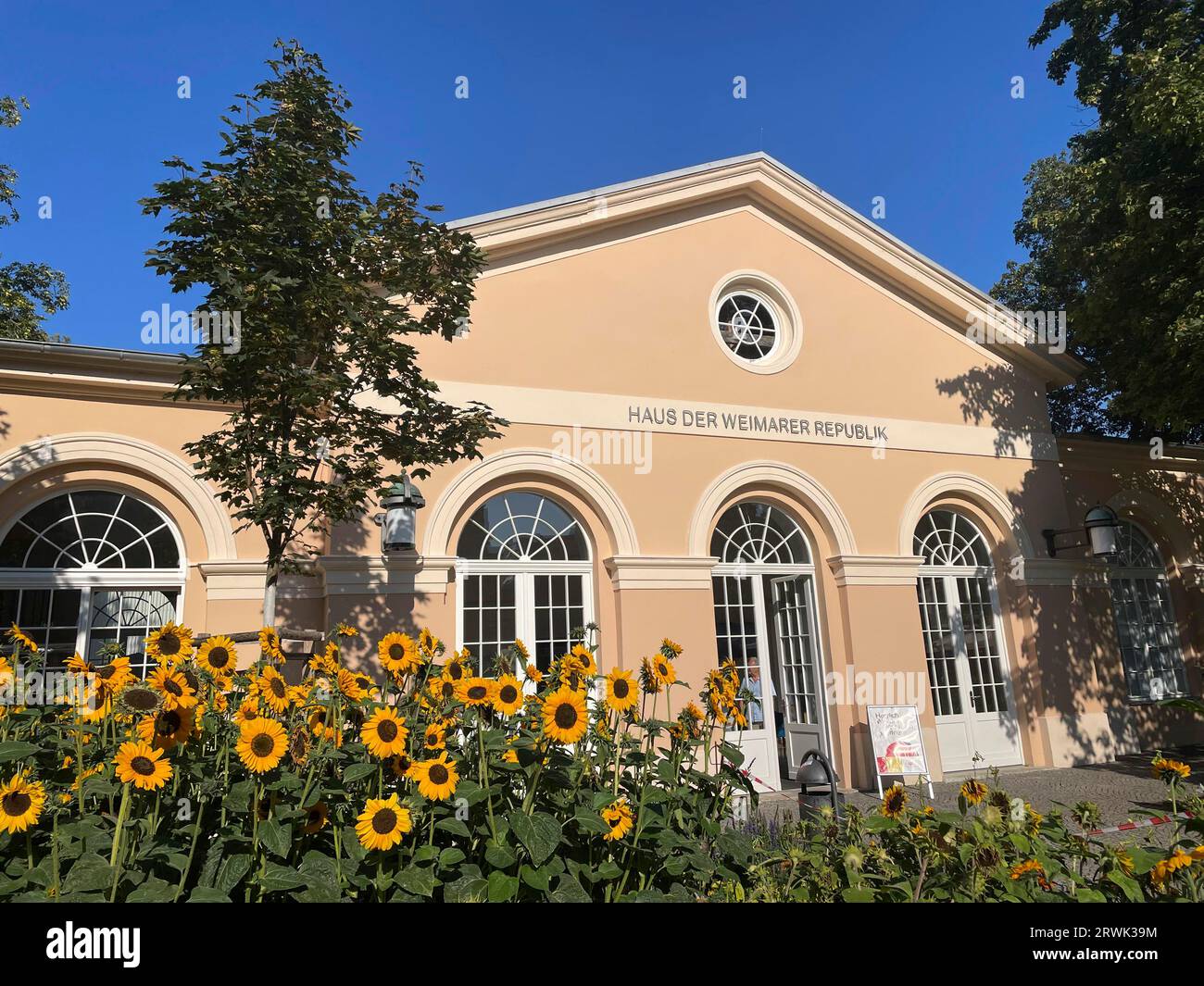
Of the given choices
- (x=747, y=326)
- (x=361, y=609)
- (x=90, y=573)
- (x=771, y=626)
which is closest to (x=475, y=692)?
→ (x=361, y=609)

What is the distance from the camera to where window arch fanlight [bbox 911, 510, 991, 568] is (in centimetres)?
1035

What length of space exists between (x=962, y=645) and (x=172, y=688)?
10.1 m

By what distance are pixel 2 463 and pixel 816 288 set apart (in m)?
9.35

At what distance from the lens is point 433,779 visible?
7.12ft

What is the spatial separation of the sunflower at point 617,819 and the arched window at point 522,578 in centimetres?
575

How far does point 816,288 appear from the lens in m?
10.6

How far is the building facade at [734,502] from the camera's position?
7328mm

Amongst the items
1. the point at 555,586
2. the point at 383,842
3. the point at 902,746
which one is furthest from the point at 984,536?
the point at 383,842

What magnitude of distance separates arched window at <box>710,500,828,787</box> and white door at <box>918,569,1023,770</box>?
1655 mm

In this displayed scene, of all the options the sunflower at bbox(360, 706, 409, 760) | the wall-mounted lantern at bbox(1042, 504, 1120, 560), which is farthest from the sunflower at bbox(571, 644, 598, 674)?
the wall-mounted lantern at bbox(1042, 504, 1120, 560)

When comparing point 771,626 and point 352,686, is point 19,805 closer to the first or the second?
point 352,686

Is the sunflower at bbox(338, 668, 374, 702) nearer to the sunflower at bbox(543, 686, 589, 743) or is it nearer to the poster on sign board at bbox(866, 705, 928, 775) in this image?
the sunflower at bbox(543, 686, 589, 743)

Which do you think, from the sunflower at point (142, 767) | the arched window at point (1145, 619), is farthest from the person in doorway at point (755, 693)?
the sunflower at point (142, 767)
